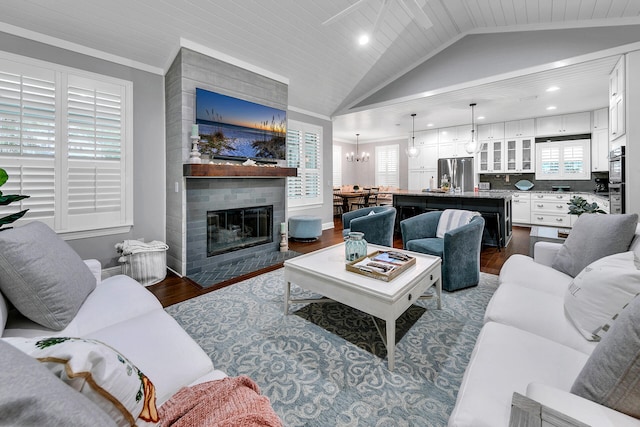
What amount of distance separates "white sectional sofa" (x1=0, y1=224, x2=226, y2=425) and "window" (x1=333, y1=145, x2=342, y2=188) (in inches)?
339

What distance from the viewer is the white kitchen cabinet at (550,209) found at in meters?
6.13

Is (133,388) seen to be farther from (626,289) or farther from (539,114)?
(539,114)

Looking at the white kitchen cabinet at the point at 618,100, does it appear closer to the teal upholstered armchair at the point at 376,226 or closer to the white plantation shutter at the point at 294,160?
the teal upholstered armchair at the point at 376,226

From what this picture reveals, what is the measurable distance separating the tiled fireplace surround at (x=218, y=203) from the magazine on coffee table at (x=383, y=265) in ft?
7.40

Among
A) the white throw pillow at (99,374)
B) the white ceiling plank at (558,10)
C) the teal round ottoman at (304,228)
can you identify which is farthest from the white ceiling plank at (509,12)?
the white throw pillow at (99,374)

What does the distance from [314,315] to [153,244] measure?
84.4 inches

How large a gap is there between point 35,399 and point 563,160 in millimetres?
8618

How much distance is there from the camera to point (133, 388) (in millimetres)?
686

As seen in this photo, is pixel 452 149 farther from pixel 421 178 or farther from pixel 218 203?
pixel 218 203

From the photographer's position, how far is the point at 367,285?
74.5 inches

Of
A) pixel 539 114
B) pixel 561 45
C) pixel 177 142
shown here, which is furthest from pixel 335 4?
pixel 539 114

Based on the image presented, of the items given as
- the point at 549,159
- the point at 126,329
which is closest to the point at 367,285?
the point at 126,329

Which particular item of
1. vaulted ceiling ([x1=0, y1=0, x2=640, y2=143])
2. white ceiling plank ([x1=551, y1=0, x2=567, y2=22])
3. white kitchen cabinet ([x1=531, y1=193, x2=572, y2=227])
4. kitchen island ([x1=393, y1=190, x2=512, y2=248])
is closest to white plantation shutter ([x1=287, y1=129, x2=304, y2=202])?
vaulted ceiling ([x1=0, y1=0, x2=640, y2=143])

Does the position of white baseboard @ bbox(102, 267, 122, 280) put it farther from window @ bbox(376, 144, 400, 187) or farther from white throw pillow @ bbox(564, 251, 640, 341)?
window @ bbox(376, 144, 400, 187)
